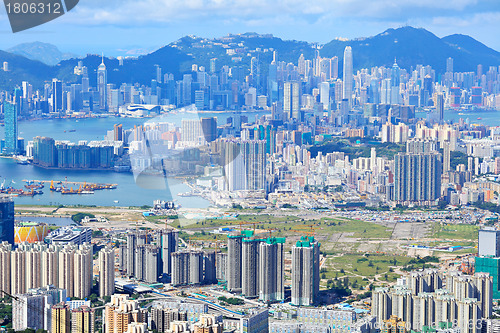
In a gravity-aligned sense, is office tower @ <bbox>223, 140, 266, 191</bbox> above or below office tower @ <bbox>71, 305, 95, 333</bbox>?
above

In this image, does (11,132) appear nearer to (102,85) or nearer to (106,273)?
(102,85)

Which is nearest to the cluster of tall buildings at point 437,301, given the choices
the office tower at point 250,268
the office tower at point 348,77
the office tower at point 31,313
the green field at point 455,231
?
the office tower at point 250,268

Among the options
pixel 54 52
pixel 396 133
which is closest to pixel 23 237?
pixel 396 133

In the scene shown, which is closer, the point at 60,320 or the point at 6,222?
the point at 60,320

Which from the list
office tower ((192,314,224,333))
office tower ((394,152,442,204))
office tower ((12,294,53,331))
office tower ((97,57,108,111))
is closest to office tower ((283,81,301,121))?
office tower ((97,57,108,111))

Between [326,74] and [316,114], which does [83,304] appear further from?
[326,74]

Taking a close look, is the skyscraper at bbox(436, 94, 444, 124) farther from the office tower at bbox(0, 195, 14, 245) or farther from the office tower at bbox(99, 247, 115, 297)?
the office tower at bbox(99, 247, 115, 297)

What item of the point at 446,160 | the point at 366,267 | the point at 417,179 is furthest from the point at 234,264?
the point at 446,160
